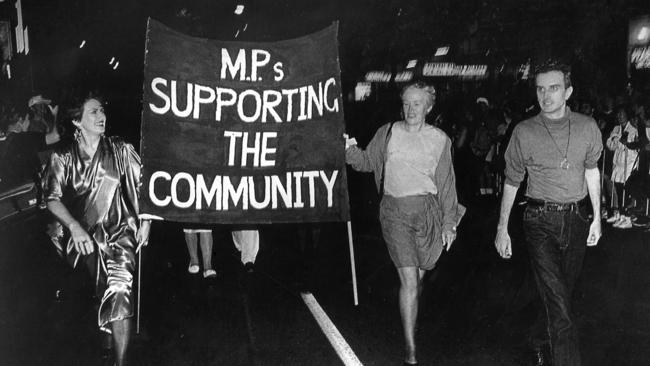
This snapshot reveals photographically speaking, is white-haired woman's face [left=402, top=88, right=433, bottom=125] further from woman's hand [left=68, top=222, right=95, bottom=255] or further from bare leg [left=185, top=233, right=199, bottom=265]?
bare leg [left=185, top=233, right=199, bottom=265]

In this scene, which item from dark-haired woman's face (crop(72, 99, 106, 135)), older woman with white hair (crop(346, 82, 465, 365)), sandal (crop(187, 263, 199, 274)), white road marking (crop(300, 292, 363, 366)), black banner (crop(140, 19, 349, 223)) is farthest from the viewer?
sandal (crop(187, 263, 199, 274))

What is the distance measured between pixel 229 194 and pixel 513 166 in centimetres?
177

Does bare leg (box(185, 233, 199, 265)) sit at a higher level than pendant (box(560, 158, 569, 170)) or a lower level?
lower

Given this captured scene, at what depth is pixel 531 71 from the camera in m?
21.7

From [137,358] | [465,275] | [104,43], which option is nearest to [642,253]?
[465,275]

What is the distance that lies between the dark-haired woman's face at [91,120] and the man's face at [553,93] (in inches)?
102

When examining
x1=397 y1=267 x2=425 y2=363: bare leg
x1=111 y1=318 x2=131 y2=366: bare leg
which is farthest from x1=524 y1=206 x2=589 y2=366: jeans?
x1=111 y1=318 x2=131 y2=366: bare leg

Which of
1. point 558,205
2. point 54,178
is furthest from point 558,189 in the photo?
point 54,178

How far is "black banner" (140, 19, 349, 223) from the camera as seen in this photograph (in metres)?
4.50

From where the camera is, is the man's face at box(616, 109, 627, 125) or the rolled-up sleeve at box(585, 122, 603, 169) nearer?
the rolled-up sleeve at box(585, 122, 603, 169)

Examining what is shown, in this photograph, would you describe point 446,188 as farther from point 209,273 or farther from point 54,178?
point 209,273

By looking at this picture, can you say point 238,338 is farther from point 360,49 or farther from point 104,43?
point 104,43

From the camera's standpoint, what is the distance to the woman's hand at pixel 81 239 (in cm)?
421

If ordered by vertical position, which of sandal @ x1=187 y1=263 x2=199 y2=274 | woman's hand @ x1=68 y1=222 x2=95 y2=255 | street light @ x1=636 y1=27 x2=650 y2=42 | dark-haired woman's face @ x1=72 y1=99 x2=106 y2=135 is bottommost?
sandal @ x1=187 y1=263 x2=199 y2=274
